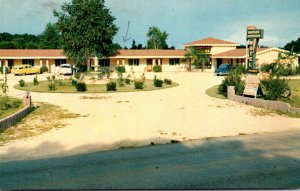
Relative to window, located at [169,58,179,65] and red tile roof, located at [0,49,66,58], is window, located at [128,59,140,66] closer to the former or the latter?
window, located at [169,58,179,65]

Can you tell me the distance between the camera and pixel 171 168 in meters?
7.35

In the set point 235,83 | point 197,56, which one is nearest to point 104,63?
point 197,56

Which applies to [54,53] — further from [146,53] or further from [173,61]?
[173,61]

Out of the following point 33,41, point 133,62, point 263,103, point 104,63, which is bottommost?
point 263,103

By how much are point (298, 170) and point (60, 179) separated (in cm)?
447

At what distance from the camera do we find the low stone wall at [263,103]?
15.4 m

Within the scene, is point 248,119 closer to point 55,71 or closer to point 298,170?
point 298,170

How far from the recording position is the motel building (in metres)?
48.2

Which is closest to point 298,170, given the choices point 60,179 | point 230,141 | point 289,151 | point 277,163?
point 277,163

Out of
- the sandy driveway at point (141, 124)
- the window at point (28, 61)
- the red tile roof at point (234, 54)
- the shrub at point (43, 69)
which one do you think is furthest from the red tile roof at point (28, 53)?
the sandy driveway at point (141, 124)

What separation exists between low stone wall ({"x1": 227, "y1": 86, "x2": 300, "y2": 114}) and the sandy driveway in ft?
1.65

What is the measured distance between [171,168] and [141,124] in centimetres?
590

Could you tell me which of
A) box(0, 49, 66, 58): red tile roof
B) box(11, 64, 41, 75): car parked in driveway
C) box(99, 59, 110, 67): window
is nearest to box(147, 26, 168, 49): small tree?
box(99, 59, 110, 67): window

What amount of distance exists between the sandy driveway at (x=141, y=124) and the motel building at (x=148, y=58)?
29.2 meters
